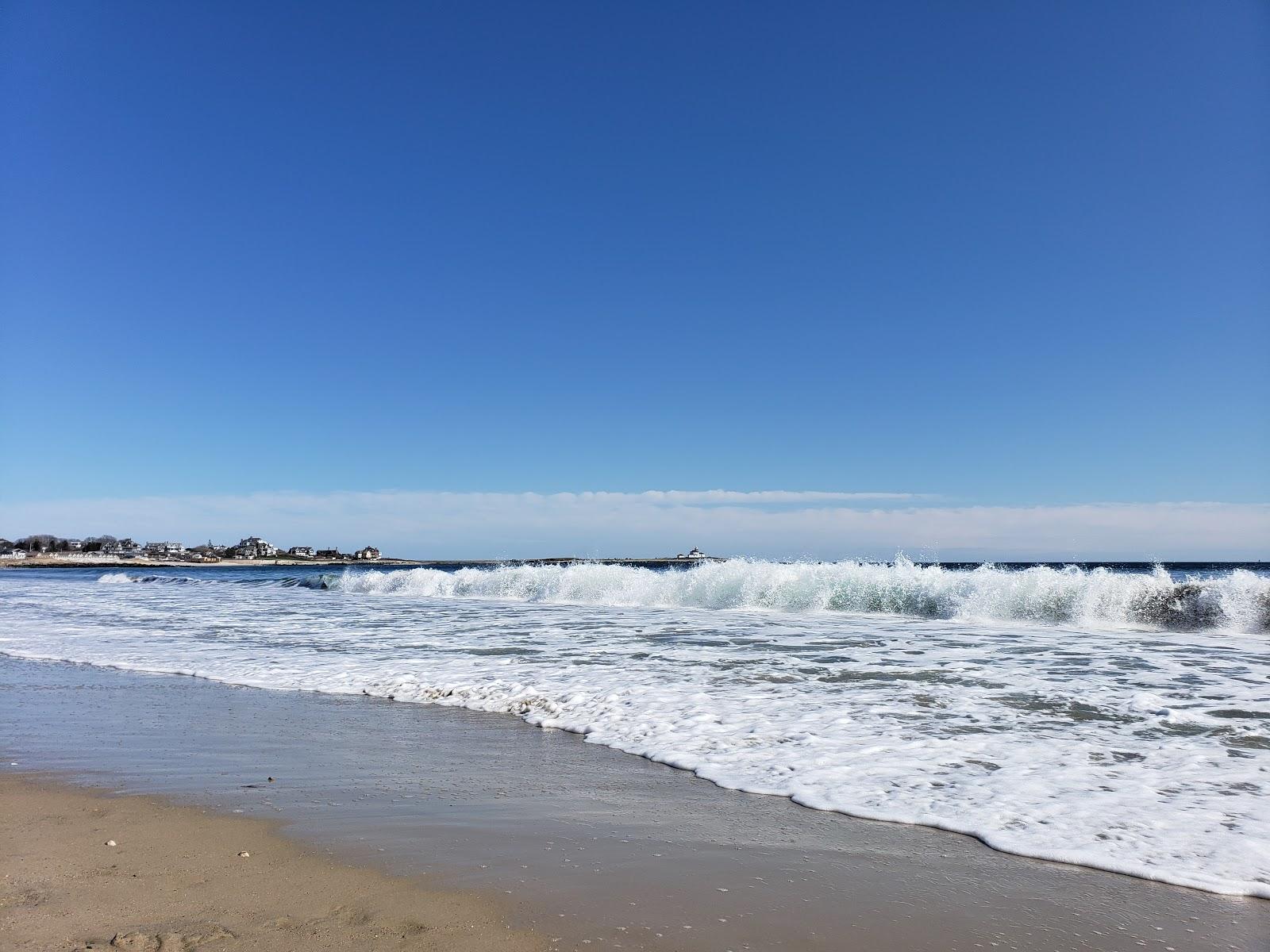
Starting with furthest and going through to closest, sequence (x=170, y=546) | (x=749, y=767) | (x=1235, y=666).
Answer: (x=170, y=546), (x=1235, y=666), (x=749, y=767)

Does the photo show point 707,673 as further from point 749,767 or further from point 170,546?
point 170,546

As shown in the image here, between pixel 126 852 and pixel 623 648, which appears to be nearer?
pixel 126 852

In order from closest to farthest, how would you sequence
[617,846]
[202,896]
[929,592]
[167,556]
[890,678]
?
[202,896], [617,846], [890,678], [929,592], [167,556]

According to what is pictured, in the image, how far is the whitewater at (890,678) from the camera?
4207 millimetres

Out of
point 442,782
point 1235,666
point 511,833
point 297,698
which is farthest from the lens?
point 1235,666

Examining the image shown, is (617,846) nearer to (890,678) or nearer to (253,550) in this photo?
(890,678)

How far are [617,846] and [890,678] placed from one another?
5620mm

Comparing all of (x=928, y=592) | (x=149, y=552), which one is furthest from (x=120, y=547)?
(x=928, y=592)

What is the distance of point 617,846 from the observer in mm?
3598

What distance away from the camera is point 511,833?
3734 mm

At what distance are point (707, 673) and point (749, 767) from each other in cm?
376

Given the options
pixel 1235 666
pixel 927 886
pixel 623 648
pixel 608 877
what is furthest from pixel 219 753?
pixel 1235 666

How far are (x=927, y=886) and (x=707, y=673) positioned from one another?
5.60 m

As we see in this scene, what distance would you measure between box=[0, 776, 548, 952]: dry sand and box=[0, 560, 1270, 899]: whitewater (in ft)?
7.57
